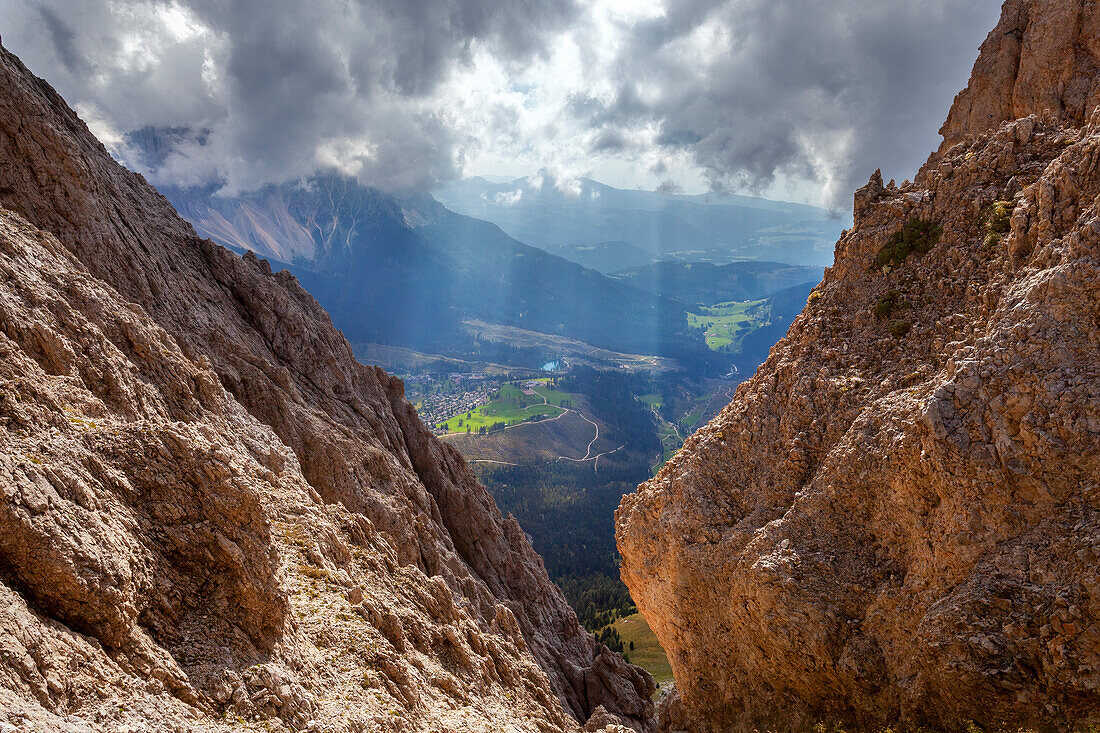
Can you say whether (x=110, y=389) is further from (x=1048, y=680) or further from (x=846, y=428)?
(x=1048, y=680)

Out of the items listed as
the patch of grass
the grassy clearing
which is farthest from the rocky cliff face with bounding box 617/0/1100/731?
the grassy clearing

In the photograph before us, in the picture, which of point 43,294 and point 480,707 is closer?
point 43,294

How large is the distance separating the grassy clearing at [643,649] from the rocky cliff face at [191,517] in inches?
1684

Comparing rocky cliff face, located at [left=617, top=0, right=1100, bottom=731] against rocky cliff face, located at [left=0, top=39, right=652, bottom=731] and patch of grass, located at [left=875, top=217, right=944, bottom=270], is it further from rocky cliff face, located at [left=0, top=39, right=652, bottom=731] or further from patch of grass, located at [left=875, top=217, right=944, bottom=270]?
rocky cliff face, located at [left=0, top=39, right=652, bottom=731]

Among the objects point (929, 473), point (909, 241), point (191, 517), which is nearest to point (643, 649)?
point (929, 473)

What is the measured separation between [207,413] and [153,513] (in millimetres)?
14029

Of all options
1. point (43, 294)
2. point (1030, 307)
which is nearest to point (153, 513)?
point (43, 294)

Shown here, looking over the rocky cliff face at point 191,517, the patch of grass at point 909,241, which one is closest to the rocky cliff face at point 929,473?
the patch of grass at point 909,241

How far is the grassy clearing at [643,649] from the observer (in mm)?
88331

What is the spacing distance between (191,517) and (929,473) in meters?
24.4

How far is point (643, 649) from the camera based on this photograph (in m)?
96.4

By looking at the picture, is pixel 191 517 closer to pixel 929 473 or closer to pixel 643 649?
pixel 929 473

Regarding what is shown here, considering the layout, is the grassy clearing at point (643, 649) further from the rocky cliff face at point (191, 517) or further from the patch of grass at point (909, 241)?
the patch of grass at point (909, 241)

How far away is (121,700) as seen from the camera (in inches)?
490
